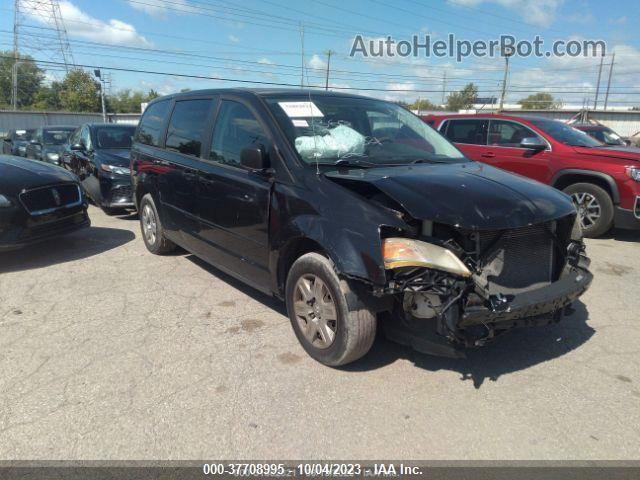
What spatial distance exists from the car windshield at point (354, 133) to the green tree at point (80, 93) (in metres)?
67.9

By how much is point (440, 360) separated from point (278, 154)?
192cm

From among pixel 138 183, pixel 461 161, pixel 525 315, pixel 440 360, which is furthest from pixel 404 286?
pixel 138 183

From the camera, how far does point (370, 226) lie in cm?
281

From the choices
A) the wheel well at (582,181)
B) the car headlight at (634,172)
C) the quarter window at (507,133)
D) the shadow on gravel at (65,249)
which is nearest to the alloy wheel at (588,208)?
the wheel well at (582,181)

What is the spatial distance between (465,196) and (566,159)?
524 cm

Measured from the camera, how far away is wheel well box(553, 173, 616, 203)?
6.82m

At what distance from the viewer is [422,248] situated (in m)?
2.74

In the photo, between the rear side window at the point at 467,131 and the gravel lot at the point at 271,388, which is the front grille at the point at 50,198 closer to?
the gravel lot at the point at 271,388

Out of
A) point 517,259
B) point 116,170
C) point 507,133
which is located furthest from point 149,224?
point 507,133

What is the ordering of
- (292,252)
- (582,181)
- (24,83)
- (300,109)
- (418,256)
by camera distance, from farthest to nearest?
(24,83) < (582,181) < (300,109) < (292,252) < (418,256)

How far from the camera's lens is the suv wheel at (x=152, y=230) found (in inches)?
222

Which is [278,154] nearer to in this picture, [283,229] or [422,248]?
[283,229]

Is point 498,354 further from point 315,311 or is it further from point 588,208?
point 588,208

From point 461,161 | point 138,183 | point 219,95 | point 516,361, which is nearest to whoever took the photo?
point 516,361
